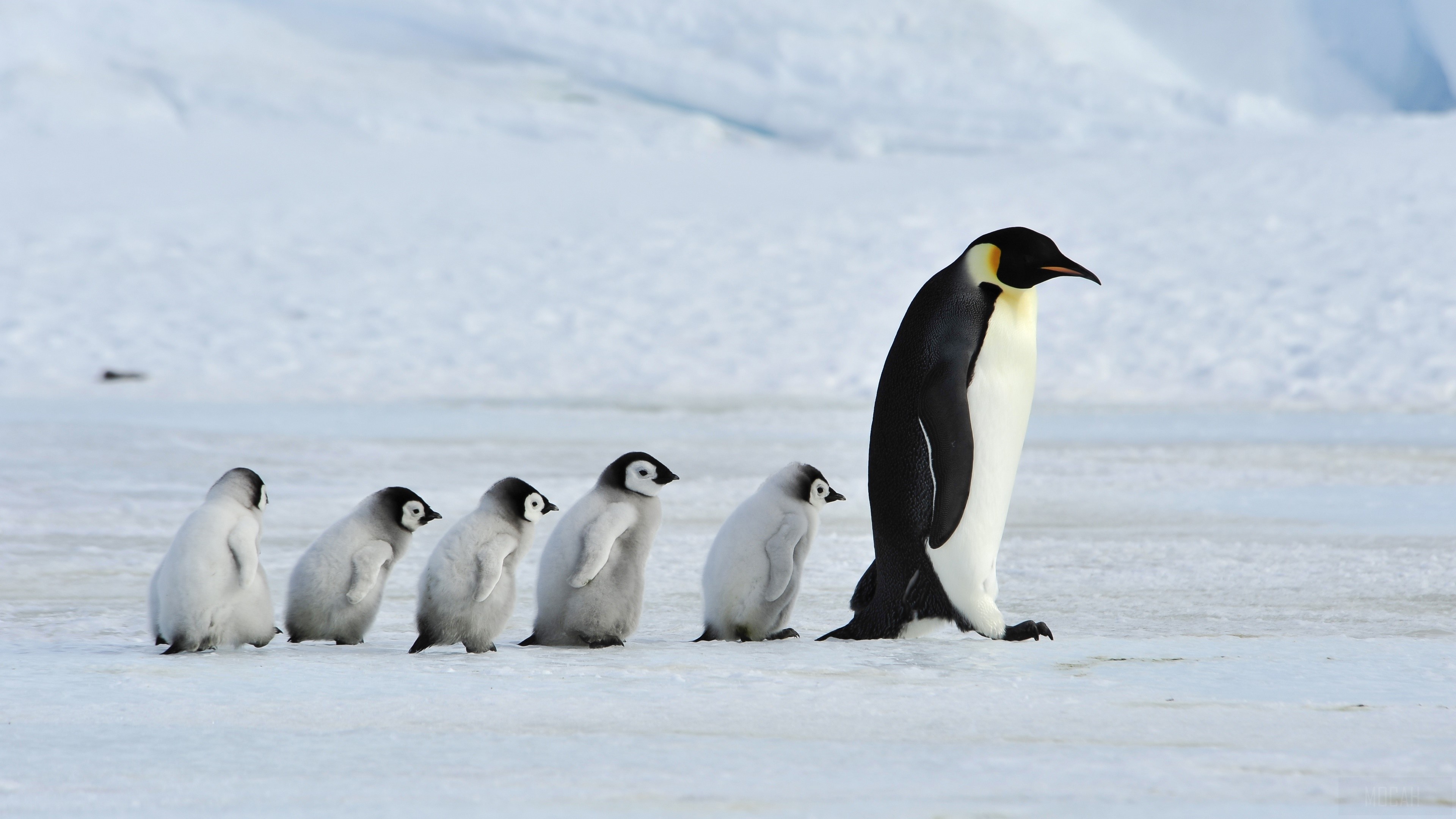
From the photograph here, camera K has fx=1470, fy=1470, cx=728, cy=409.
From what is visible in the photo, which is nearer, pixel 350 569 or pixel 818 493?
pixel 350 569

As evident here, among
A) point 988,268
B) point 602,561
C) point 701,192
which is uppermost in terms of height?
point 701,192

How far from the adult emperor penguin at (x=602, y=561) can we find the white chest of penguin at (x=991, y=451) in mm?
570

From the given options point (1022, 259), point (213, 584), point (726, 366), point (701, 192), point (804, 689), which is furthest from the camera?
point (701, 192)

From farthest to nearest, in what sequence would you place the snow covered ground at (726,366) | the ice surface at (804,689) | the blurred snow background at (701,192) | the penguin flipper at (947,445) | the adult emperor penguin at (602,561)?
1. the blurred snow background at (701,192)
2. the penguin flipper at (947,445)
3. the adult emperor penguin at (602,561)
4. the snow covered ground at (726,366)
5. the ice surface at (804,689)

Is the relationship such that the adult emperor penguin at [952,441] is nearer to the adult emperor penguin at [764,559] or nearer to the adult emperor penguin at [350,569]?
the adult emperor penguin at [764,559]

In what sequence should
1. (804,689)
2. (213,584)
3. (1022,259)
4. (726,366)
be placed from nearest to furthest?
(804,689)
(213,584)
(1022,259)
(726,366)

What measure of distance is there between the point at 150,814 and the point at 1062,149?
15549 millimetres

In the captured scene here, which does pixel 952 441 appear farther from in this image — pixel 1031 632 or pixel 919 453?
pixel 1031 632

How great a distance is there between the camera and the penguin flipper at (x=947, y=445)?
282 cm

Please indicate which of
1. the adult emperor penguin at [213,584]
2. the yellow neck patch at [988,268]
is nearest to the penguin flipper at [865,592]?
the yellow neck patch at [988,268]

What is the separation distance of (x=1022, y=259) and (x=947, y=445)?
402mm

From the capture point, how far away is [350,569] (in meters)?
2.73

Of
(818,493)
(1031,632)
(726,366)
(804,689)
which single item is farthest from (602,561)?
(726,366)

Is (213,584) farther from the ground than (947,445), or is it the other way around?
(947,445)
